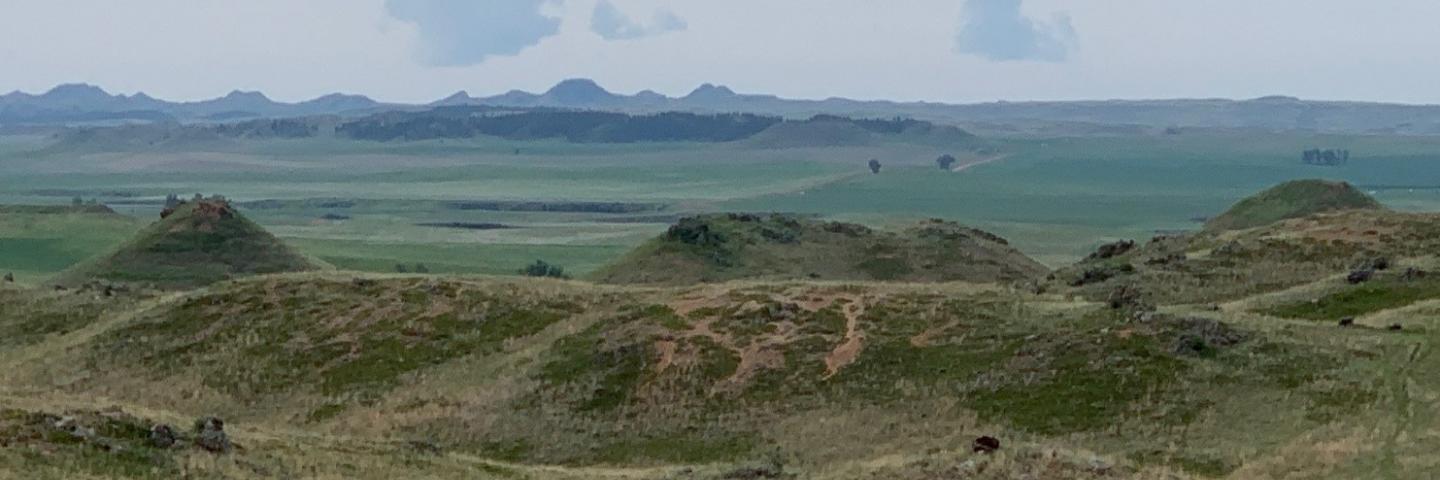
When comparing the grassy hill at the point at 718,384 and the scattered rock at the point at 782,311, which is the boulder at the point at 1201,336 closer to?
the grassy hill at the point at 718,384

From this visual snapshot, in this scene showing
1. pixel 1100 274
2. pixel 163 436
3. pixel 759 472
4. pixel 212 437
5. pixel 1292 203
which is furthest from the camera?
pixel 1292 203

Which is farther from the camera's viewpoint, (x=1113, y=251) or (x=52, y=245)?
(x=52, y=245)

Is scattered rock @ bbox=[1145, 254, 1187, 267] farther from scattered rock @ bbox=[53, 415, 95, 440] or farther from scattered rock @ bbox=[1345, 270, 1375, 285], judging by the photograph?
scattered rock @ bbox=[53, 415, 95, 440]

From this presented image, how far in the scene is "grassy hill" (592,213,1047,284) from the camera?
12394 cm

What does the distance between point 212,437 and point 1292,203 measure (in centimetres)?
13195

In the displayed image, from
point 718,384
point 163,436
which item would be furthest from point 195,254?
point 163,436

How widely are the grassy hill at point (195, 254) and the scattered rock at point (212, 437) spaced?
88654 mm

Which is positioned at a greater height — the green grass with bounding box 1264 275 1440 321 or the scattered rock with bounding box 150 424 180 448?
the scattered rock with bounding box 150 424 180 448

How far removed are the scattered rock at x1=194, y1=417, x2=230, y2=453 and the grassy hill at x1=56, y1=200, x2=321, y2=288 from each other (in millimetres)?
88654

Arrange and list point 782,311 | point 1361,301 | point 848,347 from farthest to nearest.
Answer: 1. point 1361,301
2. point 782,311
3. point 848,347

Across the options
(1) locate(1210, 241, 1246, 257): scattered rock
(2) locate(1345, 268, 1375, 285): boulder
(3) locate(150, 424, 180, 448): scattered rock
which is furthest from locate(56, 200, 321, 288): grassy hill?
(3) locate(150, 424, 180, 448): scattered rock

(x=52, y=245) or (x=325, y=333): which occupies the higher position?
(x=325, y=333)

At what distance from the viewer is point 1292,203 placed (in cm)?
14900

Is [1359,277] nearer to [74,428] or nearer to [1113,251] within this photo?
[1113,251]
